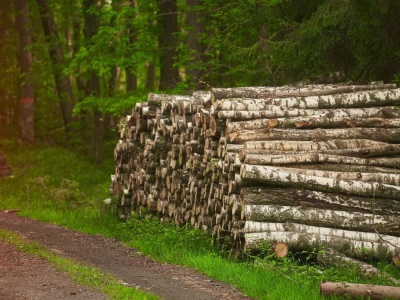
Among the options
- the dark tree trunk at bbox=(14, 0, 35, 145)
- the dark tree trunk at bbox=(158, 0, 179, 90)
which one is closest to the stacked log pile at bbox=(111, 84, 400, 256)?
the dark tree trunk at bbox=(158, 0, 179, 90)

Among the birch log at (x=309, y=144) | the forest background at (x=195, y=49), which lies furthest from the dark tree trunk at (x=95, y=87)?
the birch log at (x=309, y=144)

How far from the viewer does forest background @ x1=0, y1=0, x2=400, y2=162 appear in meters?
17.6

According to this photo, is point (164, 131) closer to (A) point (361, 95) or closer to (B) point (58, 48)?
(A) point (361, 95)

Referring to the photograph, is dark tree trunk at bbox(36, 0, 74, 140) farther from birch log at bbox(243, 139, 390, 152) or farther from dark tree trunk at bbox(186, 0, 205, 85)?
birch log at bbox(243, 139, 390, 152)

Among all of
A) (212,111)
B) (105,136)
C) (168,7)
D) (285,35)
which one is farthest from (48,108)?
(212,111)

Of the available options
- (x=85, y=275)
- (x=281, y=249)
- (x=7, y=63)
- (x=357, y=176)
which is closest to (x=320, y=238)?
(x=281, y=249)

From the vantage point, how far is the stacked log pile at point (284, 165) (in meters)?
12.7

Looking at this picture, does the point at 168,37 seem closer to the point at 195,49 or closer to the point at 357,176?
the point at 195,49

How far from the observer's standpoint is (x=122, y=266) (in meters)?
13.3

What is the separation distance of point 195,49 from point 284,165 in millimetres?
12192

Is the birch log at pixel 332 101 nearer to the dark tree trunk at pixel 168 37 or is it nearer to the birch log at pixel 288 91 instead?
the birch log at pixel 288 91

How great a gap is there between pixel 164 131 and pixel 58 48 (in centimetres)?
1693

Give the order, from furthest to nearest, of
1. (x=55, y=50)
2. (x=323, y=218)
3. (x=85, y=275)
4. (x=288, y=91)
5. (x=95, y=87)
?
(x=55, y=50) < (x=95, y=87) < (x=288, y=91) < (x=323, y=218) < (x=85, y=275)

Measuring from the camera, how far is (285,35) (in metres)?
Result: 19.1
